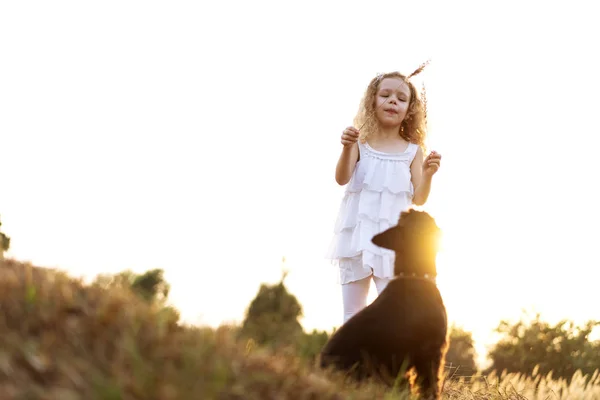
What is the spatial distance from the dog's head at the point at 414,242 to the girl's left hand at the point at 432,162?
5.66ft

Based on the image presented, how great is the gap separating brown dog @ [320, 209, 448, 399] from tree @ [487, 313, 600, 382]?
10.7 metres

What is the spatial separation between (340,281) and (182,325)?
3.25 metres

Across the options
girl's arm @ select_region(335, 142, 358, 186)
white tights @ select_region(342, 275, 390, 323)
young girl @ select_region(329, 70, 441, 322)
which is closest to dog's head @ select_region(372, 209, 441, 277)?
young girl @ select_region(329, 70, 441, 322)

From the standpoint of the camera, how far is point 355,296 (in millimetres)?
6973

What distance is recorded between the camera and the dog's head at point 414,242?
491 cm

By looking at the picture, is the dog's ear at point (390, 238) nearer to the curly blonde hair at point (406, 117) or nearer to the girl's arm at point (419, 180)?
the girl's arm at point (419, 180)

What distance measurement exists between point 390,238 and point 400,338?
35.4 inches

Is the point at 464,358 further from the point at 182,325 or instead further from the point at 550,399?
the point at 182,325

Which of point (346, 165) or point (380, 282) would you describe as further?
point (346, 165)

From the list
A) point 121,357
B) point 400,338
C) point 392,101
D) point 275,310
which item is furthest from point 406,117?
point 275,310

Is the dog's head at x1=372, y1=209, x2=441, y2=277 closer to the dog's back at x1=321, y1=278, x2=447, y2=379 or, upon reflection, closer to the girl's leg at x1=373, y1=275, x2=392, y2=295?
the dog's back at x1=321, y1=278, x2=447, y2=379

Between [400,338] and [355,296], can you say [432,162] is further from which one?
[400,338]

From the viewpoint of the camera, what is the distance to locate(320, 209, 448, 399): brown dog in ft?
14.7

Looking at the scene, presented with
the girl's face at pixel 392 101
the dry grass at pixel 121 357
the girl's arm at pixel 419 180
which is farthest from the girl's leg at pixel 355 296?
the dry grass at pixel 121 357
